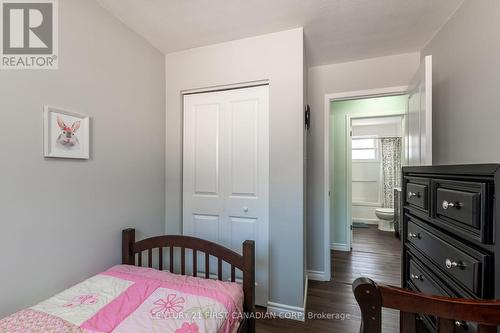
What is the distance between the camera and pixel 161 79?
89.2 inches

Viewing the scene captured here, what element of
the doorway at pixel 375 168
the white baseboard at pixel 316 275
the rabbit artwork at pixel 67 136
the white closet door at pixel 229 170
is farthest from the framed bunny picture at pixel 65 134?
the doorway at pixel 375 168

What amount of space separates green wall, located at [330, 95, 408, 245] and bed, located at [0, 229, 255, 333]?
2.49 metres

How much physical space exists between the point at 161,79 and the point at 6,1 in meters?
1.14

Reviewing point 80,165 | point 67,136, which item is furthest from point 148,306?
point 67,136

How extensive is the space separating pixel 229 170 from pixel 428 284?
62.1 inches

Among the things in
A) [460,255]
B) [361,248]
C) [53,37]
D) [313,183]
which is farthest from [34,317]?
[361,248]

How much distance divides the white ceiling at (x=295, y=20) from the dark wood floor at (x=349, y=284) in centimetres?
241

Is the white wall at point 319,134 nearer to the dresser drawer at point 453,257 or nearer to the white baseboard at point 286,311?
the white baseboard at point 286,311

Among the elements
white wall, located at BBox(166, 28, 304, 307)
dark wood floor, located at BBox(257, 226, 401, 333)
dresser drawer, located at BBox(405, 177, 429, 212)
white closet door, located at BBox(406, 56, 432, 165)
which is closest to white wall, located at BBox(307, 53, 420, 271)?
dark wood floor, located at BBox(257, 226, 401, 333)

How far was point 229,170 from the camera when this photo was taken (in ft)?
7.05

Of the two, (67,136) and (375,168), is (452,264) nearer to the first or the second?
(67,136)

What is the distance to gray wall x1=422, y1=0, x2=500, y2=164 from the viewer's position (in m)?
1.31

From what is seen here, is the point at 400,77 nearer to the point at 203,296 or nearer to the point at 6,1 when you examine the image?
the point at 203,296

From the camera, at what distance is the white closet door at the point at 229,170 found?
2.04 metres
